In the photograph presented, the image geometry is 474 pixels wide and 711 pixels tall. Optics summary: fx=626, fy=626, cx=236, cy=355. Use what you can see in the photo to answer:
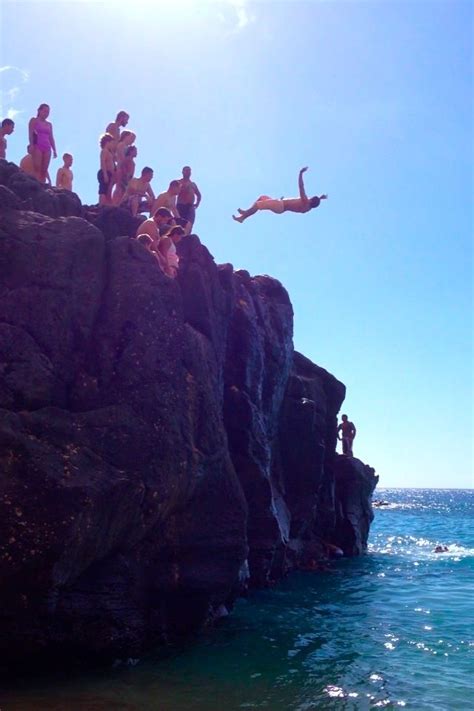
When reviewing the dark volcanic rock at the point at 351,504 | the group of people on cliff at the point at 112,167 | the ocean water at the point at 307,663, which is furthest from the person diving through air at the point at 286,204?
the dark volcanic rock at the point at 351,504

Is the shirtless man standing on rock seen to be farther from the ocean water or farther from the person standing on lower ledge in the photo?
the person standing on lower ledge

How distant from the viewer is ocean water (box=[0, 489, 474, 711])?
11.5m

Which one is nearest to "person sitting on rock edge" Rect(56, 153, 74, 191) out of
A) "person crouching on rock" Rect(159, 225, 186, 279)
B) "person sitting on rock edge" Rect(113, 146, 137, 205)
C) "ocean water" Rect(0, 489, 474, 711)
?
"person sitting on rock edge" Rect(113, 146, 137, 205)

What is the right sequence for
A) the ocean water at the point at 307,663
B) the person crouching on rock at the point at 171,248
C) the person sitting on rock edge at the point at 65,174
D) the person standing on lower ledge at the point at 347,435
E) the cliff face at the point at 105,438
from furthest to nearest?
the person standing on lower ledge at the point at 347,435, the person sitting on rock edge at the point at 65,174, the person crouching on rock at the point at 171,248, the cliff face at the point at 105,438, the ocean water at the point at 307,663

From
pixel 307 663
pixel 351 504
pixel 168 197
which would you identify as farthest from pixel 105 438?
pixel 351 504

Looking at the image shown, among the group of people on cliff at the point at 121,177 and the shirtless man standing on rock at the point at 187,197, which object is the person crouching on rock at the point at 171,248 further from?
the shirtless man standing on rock at the point at 187,197

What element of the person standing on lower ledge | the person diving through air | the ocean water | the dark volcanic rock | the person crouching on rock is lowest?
the ocean water

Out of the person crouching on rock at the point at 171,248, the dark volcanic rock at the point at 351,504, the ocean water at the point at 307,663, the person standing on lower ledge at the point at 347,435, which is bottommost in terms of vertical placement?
the ocean water at the point at 307,663

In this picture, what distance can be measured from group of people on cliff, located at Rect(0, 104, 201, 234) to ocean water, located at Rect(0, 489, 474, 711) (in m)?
12.1

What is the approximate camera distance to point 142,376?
14578 mm

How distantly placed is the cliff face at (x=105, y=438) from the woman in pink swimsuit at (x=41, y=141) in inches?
91.0

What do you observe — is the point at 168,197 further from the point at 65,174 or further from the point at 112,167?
the point at 65,174

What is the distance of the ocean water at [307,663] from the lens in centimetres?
1149

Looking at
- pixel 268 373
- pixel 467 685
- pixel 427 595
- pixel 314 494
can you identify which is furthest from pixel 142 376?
pixel 314 494
